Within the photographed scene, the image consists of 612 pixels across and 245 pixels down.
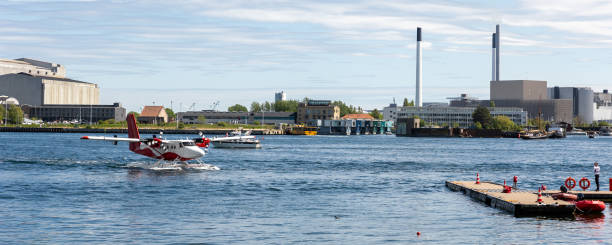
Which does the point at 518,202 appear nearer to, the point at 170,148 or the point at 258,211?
the point at 258,211

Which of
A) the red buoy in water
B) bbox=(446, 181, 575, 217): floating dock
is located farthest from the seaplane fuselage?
the red buoy in water

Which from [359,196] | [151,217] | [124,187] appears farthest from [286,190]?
[151,217]

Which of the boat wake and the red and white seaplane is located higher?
the red and white seaplane

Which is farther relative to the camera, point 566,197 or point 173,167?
point 173,167

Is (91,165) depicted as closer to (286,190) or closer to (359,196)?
(286,190)

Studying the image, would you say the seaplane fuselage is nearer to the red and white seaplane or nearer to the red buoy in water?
the red and white seaplane

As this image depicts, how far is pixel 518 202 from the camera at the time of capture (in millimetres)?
43656

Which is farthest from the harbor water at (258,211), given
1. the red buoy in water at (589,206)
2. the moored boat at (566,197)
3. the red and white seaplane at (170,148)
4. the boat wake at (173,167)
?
the moored boat at (566,197)

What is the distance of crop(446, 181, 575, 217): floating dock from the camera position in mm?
42250

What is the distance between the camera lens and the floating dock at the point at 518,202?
42.2 meters

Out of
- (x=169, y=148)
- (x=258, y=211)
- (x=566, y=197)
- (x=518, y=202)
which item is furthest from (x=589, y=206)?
(x=169, y=148)

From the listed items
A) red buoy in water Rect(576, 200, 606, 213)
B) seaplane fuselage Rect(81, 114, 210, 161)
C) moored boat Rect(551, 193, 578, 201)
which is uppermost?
seaplane fuselage Rect(81, 114, 210, 161)

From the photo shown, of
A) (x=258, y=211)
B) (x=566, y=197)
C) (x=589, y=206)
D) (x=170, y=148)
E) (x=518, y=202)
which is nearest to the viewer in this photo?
(x=589, y=206)

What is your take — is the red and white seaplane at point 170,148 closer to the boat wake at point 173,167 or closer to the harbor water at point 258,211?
the boat wake at point 173,167
